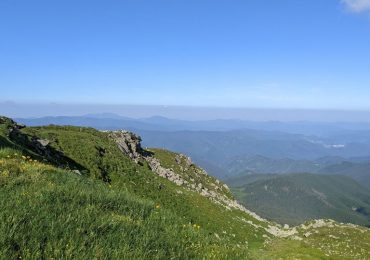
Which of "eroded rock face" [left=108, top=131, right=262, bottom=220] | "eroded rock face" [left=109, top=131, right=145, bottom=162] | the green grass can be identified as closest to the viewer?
the green grass

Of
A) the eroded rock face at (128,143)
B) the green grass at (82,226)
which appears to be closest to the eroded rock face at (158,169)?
the eroded rock face at (128,143)

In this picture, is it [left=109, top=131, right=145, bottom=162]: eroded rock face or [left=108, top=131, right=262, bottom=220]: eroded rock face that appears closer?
[left=108, top=131, right=262, bottom=220]: eroded rock face

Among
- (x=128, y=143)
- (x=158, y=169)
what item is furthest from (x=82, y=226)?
(x=128, y=143)

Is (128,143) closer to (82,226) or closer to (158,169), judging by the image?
(158,169)

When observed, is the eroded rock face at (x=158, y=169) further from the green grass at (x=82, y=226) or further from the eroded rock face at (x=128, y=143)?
the green grass at (x=82, y=226)

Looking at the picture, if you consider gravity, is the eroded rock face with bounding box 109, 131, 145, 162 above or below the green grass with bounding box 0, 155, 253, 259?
below

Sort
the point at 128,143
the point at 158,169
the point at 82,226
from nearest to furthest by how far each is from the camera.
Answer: the point at 82,226 → the point at 158,169 → the point at 128,143

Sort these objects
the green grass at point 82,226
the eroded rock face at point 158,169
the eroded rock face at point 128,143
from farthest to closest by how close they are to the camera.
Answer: the eroded rock face at point 128,143
the eroded rock face at point 158,169
the green grass at point 82,226

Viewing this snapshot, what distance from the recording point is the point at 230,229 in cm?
4025

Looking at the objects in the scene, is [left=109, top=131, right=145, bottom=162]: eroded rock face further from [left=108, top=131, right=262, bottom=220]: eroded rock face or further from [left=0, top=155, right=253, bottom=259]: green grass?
[left=0, top=155, right=253, bottom=259]: green grass

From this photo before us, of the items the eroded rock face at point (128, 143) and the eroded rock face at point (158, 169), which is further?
the eroded rock face at point (128, 143)

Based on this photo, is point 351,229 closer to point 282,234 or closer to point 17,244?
point 282,234

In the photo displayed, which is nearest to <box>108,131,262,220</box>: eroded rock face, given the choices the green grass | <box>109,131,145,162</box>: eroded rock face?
<box>109,131,145,162</box>: eroded rock face

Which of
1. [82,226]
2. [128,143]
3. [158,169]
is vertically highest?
[82,226]
